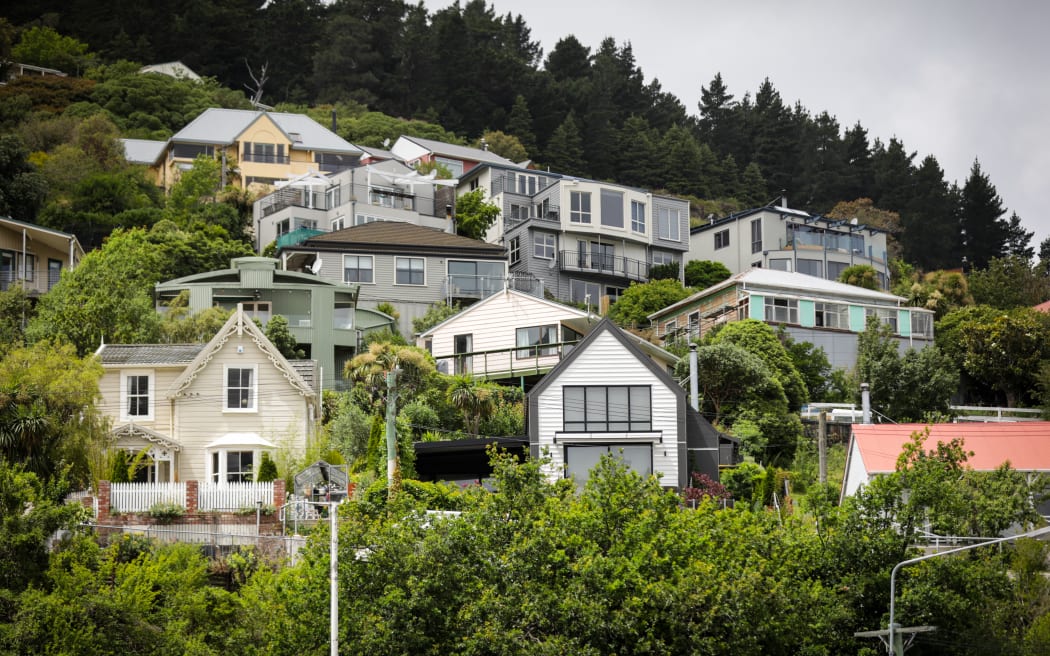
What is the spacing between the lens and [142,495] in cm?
4150

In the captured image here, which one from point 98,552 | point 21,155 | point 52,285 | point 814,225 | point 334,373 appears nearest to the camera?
point 98,552

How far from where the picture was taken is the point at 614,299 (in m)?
81.6

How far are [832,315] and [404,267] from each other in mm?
21489

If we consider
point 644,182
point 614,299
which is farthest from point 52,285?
point 644,182

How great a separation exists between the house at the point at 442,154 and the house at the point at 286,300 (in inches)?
1831

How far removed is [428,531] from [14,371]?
18662 mm

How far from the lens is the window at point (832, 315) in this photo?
6812cm

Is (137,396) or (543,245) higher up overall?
(543,245)

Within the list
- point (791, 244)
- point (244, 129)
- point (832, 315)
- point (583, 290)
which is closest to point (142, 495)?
point (832, 315)

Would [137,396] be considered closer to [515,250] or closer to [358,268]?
[358,268]

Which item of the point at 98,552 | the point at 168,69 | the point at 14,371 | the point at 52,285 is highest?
the point at 168,69

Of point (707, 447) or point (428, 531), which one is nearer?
point (428, 531)

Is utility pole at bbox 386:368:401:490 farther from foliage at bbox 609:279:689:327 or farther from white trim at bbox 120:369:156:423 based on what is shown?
foliage at bbox 609:279:689:327

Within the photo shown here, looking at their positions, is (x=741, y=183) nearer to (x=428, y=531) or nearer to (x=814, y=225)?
(x=814, y=225)
